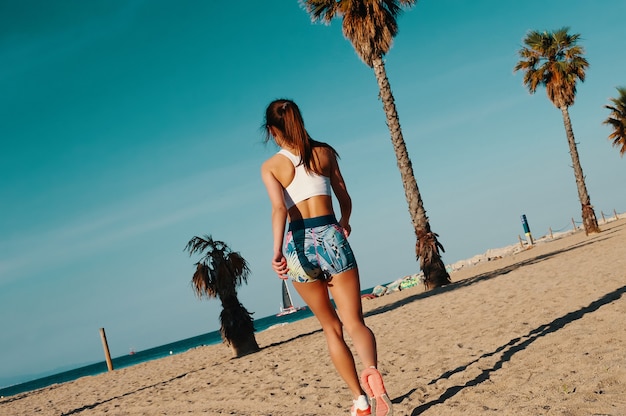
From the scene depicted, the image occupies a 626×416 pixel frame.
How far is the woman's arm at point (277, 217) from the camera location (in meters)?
3.47

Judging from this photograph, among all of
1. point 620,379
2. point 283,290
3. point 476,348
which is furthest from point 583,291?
point 283,290

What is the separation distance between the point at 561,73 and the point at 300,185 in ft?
93.8

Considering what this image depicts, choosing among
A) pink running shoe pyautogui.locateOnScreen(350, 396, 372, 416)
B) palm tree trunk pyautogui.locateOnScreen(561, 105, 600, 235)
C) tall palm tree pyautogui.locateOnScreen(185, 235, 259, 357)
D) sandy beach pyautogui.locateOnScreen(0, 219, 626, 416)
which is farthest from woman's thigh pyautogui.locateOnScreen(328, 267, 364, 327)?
palm tree trunk pyautogui.locateOnScreen(561, 105, 600, 235)

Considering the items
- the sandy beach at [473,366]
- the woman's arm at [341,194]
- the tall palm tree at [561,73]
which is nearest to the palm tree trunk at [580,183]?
the tall palm tree at [561,73]

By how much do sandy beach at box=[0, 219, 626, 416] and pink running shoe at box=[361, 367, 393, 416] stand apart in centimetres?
104

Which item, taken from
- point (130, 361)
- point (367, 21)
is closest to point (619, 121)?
point (367, 21)

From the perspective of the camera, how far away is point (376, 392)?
337cm

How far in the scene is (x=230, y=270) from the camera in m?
12.5

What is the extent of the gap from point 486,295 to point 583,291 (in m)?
2.83

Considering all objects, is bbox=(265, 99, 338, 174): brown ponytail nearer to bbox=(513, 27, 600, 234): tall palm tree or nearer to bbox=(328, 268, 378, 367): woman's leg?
bbox=(328, 268, 378, 367): woman's leg

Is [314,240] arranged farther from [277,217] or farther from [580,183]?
[580,183]

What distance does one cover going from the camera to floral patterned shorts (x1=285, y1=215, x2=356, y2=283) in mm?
3494

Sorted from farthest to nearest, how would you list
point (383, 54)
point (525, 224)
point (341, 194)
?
point (525, 224), point (383, 54), point (341, 194)

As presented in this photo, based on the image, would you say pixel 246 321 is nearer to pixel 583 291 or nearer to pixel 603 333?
pixel 583 291
